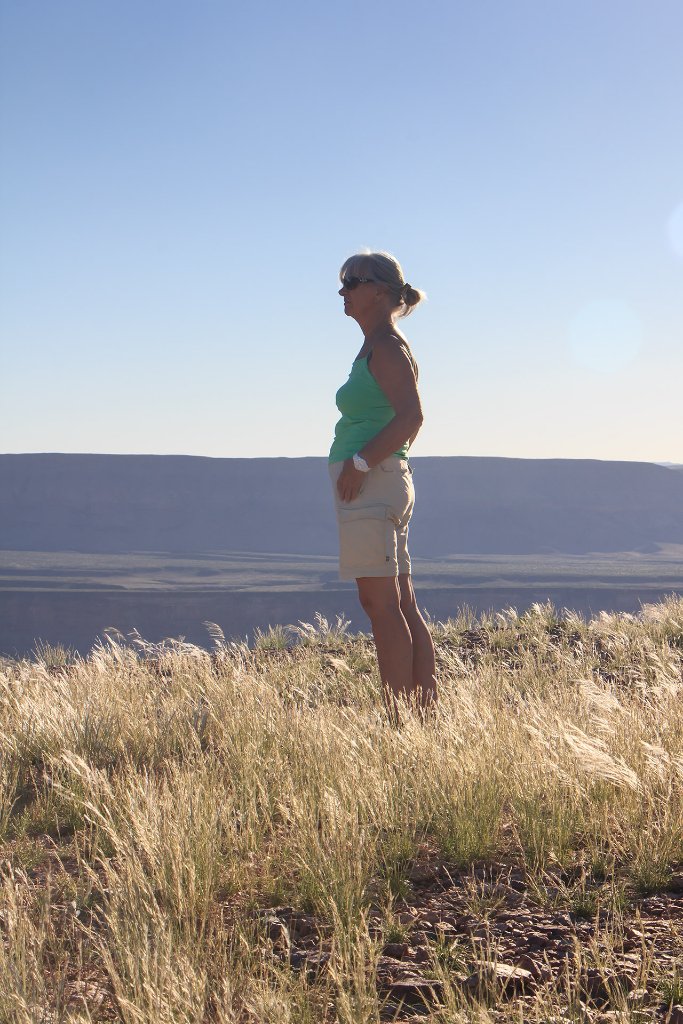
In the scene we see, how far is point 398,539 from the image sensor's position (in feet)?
10.6

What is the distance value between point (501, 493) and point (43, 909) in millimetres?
94177

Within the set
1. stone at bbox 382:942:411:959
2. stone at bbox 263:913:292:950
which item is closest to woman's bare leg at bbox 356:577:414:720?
stone at bbox 263:913:292:950

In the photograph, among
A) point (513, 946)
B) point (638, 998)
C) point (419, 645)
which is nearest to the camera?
point (638, 998)

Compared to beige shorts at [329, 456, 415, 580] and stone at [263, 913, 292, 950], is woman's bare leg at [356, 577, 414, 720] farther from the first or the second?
stone at [263, 913, 292, 950]

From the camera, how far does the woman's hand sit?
3091 mm

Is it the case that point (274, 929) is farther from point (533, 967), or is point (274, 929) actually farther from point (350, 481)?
point (350, 481)

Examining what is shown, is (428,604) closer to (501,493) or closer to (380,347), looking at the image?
(501,493)

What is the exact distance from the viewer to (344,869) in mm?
1991

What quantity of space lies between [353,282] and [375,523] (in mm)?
826

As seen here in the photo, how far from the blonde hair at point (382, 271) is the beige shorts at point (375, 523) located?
583 mm

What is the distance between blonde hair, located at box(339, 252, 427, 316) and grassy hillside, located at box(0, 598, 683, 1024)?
138 centimetres

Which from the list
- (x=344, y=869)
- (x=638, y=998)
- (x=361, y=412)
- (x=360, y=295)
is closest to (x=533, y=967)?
(x=638, y=998)

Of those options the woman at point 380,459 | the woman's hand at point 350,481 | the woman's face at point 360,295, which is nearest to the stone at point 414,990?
the woman at point 380,459

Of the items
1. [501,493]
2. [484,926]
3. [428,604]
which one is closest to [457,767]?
[484,926]
